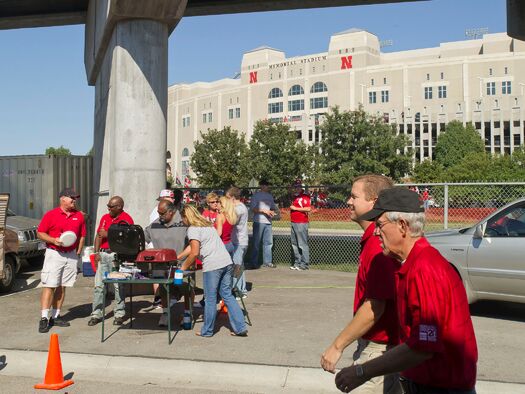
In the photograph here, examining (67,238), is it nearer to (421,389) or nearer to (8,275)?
(8,275)

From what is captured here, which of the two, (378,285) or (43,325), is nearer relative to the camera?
(378,285)

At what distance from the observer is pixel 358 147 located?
58219 mm

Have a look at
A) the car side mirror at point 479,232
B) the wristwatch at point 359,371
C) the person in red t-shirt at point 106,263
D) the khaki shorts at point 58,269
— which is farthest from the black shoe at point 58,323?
the wristwatch at point 359,371

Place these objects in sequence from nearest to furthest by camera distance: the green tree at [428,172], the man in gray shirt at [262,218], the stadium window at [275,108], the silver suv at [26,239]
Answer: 1. the silver suv at [26,239]
2. the man in gray shirt at [262,218]
3. the green tree at [428,172]
4. the stadium window at [275,108]

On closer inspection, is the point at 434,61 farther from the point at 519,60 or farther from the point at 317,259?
the point at 317,259

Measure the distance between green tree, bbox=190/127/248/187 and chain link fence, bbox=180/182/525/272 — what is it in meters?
54.2

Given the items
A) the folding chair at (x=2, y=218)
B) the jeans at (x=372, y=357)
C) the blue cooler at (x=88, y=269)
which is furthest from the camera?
the folding chair at (x=2, y=218)

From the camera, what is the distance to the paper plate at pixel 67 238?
8141 mm

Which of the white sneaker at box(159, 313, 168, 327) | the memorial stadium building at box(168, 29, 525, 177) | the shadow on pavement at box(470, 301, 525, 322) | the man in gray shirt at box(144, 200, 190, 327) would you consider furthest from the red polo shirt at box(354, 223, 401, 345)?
the memorial stadium building at box(168, 29, 525, 177)

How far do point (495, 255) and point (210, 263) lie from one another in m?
4.18

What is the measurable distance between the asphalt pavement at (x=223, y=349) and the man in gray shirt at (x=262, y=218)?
3879 millimetres

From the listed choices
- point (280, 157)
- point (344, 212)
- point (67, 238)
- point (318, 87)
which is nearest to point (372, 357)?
point (67, 238)

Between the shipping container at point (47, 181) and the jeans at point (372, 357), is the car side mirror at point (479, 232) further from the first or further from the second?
the shipping container at point (47, 181)

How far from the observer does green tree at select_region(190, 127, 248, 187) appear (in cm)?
7056
